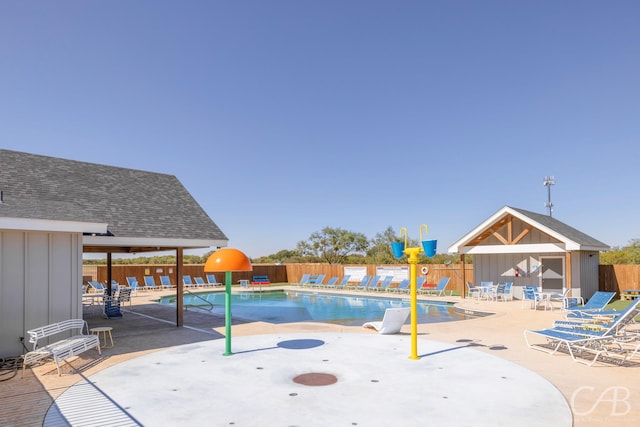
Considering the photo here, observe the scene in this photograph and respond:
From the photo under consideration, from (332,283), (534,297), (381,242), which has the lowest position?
(332,283)

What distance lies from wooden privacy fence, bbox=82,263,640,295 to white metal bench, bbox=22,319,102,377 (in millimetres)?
17252

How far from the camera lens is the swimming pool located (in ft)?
51.5

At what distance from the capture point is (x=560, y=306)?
16.8 m

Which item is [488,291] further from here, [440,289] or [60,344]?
[60,344]

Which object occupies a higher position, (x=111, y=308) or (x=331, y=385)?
(x=331, y=385)

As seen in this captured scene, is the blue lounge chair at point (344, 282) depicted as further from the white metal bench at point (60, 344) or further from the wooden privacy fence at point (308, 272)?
the white metal bench at point (60, 344)

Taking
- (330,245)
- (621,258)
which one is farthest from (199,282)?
(621,258)

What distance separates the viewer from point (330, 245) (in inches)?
1855

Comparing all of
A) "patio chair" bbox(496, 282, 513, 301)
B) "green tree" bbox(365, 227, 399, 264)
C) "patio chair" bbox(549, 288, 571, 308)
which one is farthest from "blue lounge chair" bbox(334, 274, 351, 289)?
"green tree" bbox(365, 227, 399, 264)

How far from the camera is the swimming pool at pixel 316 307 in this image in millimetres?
15711

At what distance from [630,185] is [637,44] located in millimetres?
19925

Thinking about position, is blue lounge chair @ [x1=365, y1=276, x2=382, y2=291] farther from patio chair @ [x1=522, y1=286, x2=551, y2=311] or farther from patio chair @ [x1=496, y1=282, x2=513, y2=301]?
patio chair @ [x1=522, y1=286, x2=551, y2=311]

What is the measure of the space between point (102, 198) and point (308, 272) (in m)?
21.6

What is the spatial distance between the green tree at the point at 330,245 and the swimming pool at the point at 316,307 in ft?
65.1
